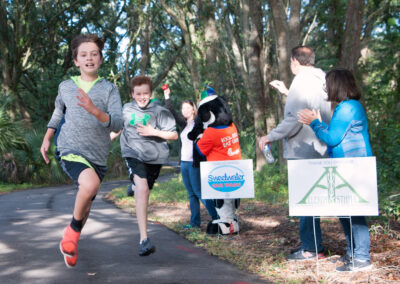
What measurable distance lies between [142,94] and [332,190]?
2.46m

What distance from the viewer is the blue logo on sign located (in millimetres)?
6703

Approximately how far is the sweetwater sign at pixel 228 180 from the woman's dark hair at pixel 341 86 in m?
2.13

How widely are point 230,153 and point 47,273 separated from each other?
323 centimetres

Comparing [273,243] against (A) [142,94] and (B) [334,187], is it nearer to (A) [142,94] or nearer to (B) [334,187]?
(B) [334,187]

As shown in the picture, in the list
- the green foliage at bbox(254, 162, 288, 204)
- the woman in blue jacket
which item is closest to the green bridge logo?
the woman in blue jacket

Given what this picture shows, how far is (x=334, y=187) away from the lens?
4.64 m

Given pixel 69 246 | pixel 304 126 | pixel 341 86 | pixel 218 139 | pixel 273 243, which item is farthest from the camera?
pixel 218 139

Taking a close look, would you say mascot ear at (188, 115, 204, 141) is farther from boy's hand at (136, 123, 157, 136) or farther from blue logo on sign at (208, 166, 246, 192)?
boy's hand at (136, 123, 157, 136)

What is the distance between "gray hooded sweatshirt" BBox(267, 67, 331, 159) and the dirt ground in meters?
1.09

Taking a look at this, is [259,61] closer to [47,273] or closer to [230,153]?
[230,153]

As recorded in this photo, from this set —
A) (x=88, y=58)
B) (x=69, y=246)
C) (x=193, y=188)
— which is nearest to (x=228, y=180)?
(x=193, y=188)

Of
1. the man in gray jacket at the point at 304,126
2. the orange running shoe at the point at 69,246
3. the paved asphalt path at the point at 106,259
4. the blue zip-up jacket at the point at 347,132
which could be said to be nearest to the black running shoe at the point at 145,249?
the paved asphalt path at the point at 106,259

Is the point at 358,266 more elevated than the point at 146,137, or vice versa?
the point at 146,137

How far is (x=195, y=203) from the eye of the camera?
24.8 feet
